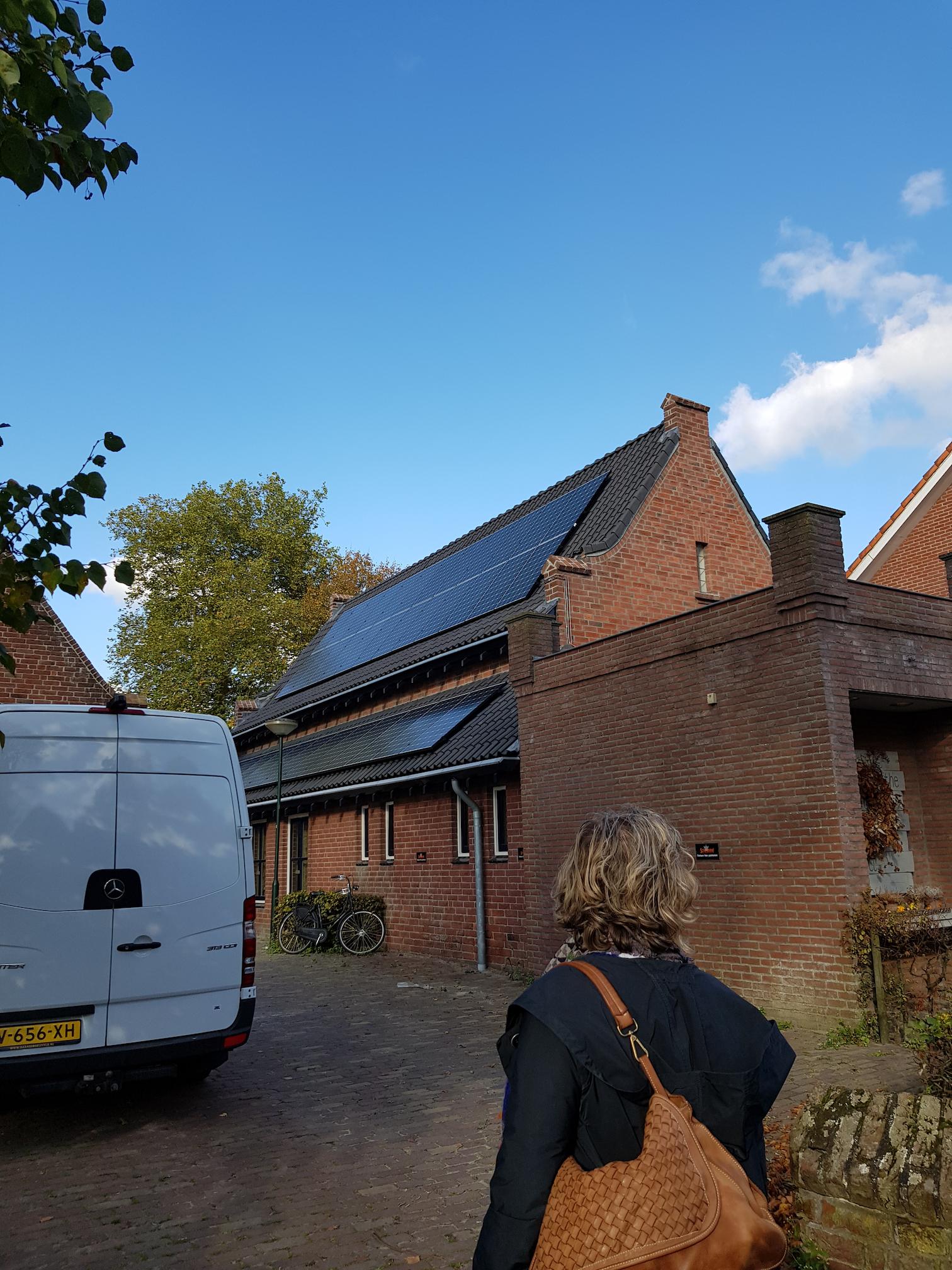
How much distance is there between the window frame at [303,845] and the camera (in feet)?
71.7

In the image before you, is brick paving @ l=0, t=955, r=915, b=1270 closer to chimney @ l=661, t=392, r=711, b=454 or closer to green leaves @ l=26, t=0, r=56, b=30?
green leaves @ l=26, t=0, r=56, b=30

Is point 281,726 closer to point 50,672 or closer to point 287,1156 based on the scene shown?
point 50,672

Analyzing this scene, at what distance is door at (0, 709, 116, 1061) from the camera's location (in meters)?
6.07

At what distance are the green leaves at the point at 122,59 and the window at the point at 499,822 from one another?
1224 centimetres

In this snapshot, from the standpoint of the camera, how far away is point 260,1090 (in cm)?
787

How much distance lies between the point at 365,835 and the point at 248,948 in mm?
12421

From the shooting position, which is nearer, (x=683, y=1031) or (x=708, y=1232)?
(x=708, y=1232)

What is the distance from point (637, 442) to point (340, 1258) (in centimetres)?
1712

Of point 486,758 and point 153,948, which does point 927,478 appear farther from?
point 153,948

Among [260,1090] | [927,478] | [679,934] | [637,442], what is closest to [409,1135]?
[260,1090]

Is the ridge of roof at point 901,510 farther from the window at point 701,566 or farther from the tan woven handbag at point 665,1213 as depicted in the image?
the tan woven handbag at point 665,1213

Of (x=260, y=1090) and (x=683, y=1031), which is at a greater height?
(x=683, y=1031)

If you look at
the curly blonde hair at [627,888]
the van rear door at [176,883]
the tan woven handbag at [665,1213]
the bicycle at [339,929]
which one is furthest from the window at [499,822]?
the tan woven handbag at [665,1213]

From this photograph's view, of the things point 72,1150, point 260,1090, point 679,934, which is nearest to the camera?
point 679,934
